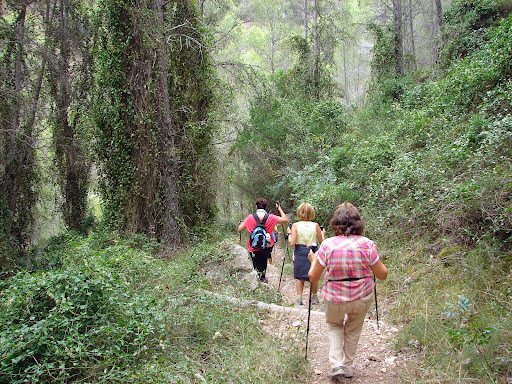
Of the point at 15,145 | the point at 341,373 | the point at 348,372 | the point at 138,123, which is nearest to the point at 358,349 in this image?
the point at 348,372

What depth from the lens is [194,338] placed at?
4.40 meters

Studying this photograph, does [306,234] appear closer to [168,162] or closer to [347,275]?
[347,275]

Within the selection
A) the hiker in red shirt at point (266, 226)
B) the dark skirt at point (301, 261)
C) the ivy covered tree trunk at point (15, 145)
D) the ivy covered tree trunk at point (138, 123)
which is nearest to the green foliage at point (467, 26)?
the ivy covered tree trunk at point (138, 123)

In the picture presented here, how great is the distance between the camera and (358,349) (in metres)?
4.54

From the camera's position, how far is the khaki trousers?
11.4 feet

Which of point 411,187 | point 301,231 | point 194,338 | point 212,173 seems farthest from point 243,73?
point 194,338

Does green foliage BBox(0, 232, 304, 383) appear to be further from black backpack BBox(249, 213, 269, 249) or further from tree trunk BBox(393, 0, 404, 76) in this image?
tree trunk BBox(393, 0, 404, 76)

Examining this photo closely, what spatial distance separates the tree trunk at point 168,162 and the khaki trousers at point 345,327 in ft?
26.3

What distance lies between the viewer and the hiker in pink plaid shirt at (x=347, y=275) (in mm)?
3424

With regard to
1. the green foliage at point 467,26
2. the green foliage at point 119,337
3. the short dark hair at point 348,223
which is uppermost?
the green foliage at point 467,26

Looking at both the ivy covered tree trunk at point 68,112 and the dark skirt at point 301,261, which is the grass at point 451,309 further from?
the ivy covered tree trunk at point 68,112

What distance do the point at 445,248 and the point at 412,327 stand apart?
7.20ft

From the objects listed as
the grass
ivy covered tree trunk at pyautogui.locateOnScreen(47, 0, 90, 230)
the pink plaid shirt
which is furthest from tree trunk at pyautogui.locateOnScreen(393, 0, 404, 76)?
the pink plaid shirt

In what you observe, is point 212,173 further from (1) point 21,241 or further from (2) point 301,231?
(1) point 21,241
